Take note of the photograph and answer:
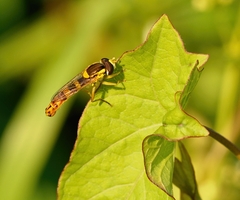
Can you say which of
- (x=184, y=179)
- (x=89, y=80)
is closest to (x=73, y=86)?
(x=89, y=80)

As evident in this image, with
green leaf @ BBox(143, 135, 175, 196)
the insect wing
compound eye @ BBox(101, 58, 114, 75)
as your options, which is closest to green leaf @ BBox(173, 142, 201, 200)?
green leaf @ BBox(143, 135, 175, 196)

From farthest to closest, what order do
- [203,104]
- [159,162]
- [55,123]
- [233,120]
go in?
[203,104]
[55,123]
[233,120]
[159,162]

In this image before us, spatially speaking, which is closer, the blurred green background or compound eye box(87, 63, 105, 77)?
compound eye box(87, 63, 105, 77)

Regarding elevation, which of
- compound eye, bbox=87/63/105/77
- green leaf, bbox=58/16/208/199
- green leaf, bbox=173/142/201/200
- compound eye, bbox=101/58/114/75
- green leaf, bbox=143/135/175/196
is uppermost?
compound eye, bbox=87/63/105/77

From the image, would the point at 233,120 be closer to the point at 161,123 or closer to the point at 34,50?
the point at 161,123

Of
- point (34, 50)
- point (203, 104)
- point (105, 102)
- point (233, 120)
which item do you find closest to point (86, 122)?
point (105, 102)

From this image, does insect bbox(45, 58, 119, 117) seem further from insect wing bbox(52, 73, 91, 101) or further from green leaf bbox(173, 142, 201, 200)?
green leaf bbox(173, 142, 201, 200)
